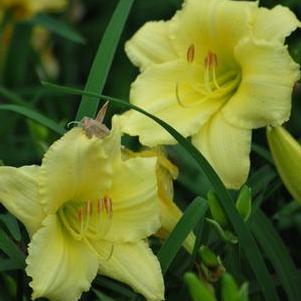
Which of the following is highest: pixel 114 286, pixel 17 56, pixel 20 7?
pixel 20 7

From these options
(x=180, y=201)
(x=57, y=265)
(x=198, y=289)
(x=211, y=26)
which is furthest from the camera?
(x=180, y=201)

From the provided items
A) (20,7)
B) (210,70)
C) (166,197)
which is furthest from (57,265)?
(20,7)

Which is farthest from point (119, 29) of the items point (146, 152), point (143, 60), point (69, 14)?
point (69, 14)

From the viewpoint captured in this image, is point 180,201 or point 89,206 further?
point 180,201

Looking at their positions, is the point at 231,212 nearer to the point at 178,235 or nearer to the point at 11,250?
the point at 178,235

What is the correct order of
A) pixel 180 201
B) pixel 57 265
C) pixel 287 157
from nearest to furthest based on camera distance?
1. pixel 57 265
2. pixel 287 157
3. pixel 180 201

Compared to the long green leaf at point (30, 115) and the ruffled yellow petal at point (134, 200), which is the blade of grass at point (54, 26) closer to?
the long green leaf at point (30, 115)
